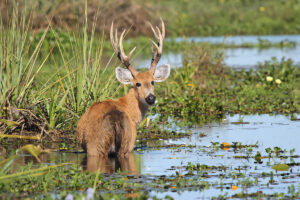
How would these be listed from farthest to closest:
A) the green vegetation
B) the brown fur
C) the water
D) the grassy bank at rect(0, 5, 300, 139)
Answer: the water
the grassy bank at rect(0, 5, 300, 139)
the brown fur
the green vegetation

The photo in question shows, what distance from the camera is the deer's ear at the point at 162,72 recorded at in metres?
10.3

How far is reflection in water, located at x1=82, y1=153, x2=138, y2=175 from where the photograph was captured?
332 inches

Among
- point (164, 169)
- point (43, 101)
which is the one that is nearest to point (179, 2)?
point (43, 101)

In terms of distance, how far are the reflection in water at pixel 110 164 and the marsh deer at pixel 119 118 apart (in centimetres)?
11

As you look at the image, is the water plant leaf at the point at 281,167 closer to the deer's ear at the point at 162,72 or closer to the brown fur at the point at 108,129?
the brown fur at the point at 108,129

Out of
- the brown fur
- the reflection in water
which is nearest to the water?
the brown fur

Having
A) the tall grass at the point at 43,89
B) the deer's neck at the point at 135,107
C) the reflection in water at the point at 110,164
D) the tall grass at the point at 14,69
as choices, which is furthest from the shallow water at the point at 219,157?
the tall grass at the point at 14,69

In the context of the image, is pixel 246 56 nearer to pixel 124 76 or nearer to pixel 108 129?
pixel 124 76

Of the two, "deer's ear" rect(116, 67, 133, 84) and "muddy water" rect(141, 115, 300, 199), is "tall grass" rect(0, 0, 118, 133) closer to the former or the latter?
"deer's ear" rect(116, 67, 133, 84)

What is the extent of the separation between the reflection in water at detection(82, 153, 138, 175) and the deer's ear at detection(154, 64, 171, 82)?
4.99 feet

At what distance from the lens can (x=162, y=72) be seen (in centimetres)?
1039

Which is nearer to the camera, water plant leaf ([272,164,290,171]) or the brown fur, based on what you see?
water plant leaf ([272,164,290,171])

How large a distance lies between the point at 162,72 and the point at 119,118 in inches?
60.1

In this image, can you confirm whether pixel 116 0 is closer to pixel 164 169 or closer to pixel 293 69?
pixel 293 69
